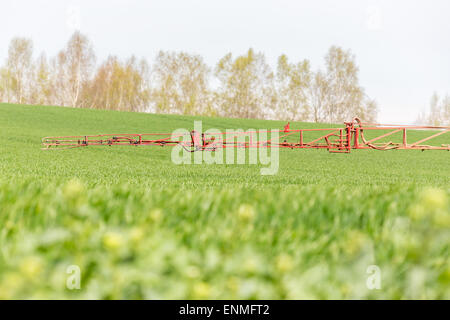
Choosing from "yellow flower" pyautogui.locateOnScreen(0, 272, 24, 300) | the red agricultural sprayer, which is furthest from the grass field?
the red agricultural sprayer

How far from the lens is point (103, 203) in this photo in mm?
2664

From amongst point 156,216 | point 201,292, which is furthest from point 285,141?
point 201,292

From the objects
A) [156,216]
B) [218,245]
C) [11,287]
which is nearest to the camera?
[11,287]

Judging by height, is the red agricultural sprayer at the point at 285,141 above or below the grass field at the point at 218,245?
above

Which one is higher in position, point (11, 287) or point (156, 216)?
point (156, 216)

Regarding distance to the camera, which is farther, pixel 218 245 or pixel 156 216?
pixel 156 216

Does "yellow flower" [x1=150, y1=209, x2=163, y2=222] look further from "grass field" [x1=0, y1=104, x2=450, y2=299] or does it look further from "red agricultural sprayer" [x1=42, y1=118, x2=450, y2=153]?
"red agricultural sprayer" [x1=42, y1=118, x2=450, y2=153]

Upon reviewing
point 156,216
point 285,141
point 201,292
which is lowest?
point 201,292

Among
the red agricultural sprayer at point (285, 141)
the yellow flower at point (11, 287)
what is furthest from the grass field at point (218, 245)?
the red agricultural sprayer at point (285, 141)

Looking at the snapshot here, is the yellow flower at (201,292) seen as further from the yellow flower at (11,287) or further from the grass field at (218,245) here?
the yellow flower at (11,287)

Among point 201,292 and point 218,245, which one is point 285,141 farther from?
point 201,292

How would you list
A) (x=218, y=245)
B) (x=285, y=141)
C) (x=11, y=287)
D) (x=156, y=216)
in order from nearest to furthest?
(x=11, y=287)
(x=218, y=245)
(x=156, y=216)
(x=285, y=141)
